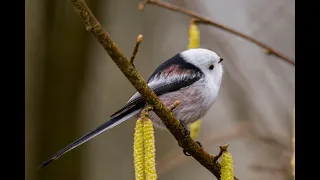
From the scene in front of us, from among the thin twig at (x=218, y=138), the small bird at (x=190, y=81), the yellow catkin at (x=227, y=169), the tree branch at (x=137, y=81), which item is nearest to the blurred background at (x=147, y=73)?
the thin twig at (x=218, y=138)

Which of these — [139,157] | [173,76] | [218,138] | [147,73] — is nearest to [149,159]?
[139,157]

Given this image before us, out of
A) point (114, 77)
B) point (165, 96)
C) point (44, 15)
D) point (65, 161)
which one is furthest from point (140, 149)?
point (114, 77)

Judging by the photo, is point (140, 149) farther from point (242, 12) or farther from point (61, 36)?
point (242, 12)

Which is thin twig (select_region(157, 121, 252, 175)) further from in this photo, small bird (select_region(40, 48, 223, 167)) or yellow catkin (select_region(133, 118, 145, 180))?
yellow catkin (select_region(133, 118, 145, 180))

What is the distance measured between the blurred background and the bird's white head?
149mm

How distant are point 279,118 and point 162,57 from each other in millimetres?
513

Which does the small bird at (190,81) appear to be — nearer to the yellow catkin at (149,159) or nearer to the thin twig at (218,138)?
the thin twig at (218,138)

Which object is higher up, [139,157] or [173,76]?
[173,76]

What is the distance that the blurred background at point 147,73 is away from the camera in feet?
3.31

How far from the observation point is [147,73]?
1644mm

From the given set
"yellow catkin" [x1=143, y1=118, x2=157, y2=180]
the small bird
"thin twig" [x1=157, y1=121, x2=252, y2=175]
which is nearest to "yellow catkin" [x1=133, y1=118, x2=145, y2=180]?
"yellow catkin" [x1=143, y1=118, x2=157, y2=180]

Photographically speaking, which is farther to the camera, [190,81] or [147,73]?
[147,73]

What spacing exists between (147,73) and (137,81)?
1.11 metres

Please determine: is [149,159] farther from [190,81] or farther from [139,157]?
[190,81]
